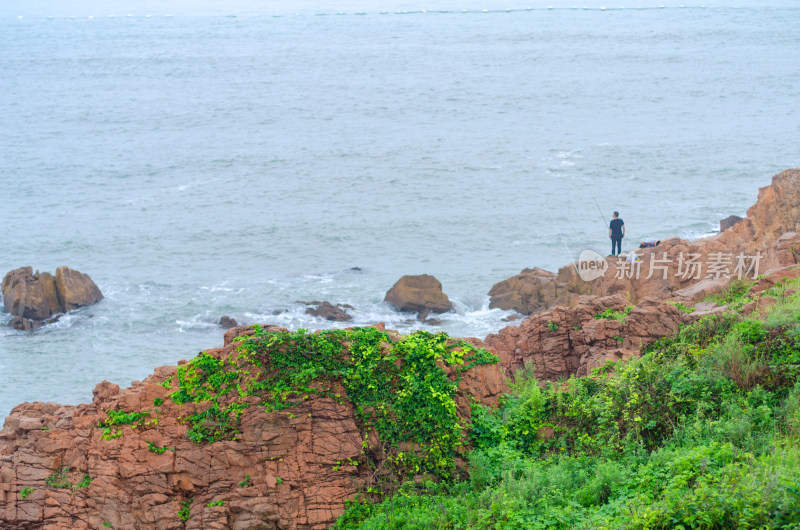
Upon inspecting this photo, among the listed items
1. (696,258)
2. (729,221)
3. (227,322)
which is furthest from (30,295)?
(729,221)

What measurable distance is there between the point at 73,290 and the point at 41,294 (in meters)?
1.08

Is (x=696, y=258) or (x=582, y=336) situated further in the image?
(x=696, y=258)

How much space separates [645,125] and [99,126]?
3625cm

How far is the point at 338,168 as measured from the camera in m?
Result: 42.3

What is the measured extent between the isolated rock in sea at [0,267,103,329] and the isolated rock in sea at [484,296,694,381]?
57.6ft

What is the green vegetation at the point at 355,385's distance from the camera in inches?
465

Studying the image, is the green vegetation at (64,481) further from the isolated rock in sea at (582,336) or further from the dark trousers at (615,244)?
the dark trousers at (615,244)

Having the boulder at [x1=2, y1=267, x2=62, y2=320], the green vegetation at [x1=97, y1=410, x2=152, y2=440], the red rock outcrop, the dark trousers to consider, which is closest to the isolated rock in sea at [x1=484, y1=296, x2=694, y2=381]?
the red rock outcrop

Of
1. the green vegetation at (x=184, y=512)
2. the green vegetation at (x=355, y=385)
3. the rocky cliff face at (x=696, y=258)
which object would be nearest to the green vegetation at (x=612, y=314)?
→ the green vegetation at (x=355, y=385)

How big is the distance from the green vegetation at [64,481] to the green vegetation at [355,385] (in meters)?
1.60

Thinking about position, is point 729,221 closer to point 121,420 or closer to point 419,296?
point 419,296

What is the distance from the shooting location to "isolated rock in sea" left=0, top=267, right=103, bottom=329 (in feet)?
84.6

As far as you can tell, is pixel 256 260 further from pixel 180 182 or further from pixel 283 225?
pixel 180 182

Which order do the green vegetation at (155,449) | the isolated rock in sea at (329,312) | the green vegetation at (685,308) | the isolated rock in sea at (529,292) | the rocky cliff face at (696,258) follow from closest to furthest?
the green vegetation at (155,449)
the green vegetation at (685,308)
the rocky cliff face at (696,258)
the isolated rock in sea at (529,292)
the isolated rock in sea at (329,312)
